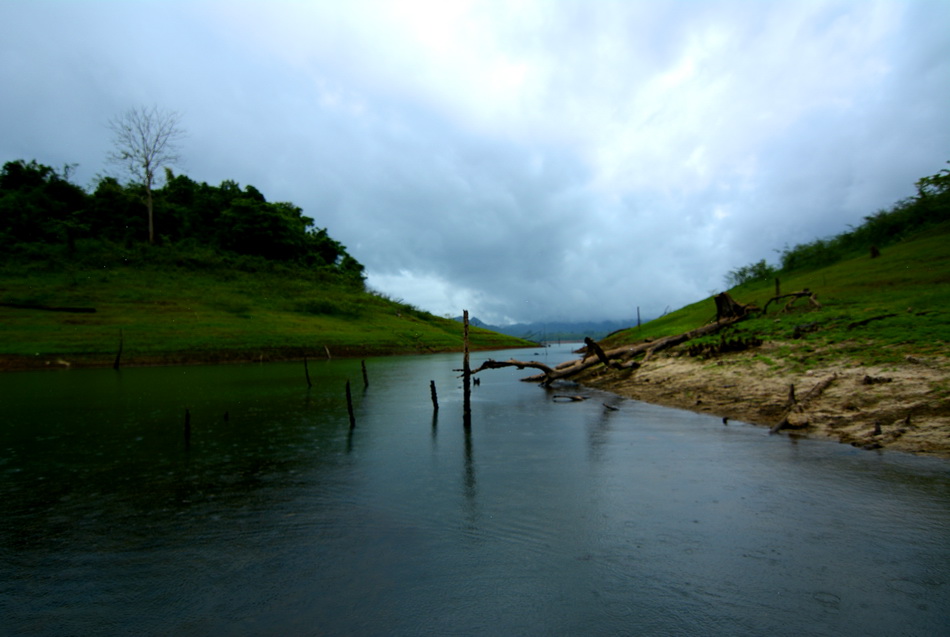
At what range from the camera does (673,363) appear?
31719 mm

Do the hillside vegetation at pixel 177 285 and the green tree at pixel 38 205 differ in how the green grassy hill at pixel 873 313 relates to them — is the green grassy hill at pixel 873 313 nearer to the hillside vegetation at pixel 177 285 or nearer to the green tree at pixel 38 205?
the hillside vegetation at pixel 177 285

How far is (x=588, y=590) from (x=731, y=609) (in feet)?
6.67

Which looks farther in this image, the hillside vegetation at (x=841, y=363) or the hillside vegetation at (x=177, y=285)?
the hillside vegetation at (x=177, y=285)

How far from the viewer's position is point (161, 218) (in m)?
Result: 95.2

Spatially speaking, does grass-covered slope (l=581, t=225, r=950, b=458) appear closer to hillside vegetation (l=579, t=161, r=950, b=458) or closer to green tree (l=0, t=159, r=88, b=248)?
hillside vegetation (l=579, t=161, r=950, b=458)

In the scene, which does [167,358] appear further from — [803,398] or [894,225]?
[894,225]

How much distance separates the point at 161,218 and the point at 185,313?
42095 millimetres

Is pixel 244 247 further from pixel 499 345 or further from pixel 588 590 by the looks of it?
pixel 588 590

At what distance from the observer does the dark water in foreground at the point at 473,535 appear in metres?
7.49

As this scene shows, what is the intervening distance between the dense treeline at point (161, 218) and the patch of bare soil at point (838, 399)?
288ft

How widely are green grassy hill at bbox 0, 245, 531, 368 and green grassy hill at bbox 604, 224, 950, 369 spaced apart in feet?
145

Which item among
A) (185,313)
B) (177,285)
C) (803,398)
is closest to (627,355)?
(803,398)

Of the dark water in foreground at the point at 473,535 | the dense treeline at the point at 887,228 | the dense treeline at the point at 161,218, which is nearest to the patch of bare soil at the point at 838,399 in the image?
the dark water in foreground at the point at 473,535

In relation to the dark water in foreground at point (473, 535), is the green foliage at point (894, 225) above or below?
above
